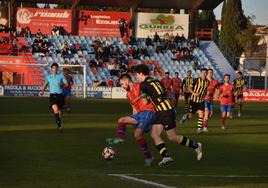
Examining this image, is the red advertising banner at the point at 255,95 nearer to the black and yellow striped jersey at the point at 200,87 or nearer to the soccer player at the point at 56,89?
the black and yellow striped jersey at the point at 200,87

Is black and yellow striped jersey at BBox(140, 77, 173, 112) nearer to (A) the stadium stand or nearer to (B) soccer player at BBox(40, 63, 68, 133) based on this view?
(B) soccer player at BBox(40, 63, 68, 133)

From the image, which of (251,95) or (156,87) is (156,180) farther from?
(251,95)

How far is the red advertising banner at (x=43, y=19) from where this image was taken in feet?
230

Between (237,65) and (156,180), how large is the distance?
69.5 m

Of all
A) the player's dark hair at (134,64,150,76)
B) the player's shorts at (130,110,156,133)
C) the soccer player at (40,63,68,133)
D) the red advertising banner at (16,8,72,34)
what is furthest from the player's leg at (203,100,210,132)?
the red advertising banner at (16,8,72,34)

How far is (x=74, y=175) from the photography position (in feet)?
41.4

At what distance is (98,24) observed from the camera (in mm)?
71938

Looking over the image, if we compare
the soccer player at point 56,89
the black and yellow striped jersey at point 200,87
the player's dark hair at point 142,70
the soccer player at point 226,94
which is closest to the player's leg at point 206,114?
the soccer player at point 226,94

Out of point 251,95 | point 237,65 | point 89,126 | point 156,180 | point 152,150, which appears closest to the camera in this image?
point 156,180

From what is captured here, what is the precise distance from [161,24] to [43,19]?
11.1 meters

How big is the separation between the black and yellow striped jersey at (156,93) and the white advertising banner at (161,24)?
58347 mm

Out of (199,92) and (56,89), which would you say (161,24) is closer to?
(199,92)

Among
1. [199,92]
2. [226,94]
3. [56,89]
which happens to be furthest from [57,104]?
[226,94]

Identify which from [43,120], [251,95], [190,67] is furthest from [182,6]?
[43,120]
